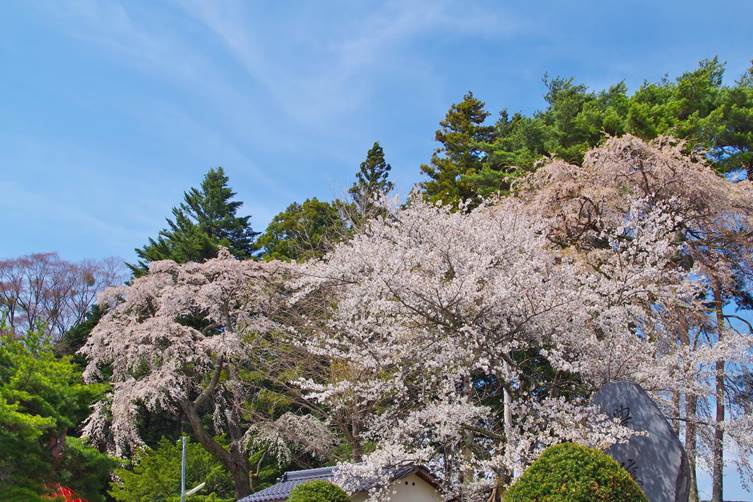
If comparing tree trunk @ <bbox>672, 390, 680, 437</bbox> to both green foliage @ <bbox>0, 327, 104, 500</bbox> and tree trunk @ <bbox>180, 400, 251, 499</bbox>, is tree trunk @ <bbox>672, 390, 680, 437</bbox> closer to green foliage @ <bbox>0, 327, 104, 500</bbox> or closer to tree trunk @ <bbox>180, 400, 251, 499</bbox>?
green foliage @ <bbox>0, 327, 104, 500</bbox>

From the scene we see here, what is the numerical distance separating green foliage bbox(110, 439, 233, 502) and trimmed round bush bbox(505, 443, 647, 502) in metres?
10.2

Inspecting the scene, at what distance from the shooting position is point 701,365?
993 centimetres

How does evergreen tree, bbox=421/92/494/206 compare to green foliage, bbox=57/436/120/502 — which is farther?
evergreen tree, bbox=421/92/494/206

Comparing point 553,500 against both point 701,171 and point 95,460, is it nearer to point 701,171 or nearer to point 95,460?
point 95,460

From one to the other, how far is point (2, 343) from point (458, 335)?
676cm

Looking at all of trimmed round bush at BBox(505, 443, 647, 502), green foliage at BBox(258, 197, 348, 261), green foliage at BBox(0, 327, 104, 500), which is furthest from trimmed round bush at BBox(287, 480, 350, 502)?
green foliage at BBox(258, 197, 348, 261)

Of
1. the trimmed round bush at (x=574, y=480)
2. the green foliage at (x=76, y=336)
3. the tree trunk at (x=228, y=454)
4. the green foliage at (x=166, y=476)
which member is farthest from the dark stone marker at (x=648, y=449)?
the green foliage at (x=76, y=336)

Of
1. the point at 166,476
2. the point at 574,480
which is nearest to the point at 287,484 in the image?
the point at 166,476

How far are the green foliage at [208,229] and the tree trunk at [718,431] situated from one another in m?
15.9

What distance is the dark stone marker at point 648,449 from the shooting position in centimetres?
720

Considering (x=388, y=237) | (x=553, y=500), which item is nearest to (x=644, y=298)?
(x=388, y=237)

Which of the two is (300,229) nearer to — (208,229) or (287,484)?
(208,229)

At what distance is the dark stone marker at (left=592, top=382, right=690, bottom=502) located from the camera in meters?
7.20

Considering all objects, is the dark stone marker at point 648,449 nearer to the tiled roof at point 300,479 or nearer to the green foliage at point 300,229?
the tiled roof at point 300,479
